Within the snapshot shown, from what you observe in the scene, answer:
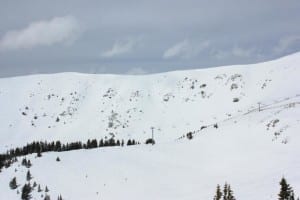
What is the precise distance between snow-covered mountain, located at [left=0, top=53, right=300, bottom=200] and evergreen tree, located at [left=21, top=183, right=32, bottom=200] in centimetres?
85

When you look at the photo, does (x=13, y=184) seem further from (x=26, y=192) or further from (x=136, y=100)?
(x=136, y=100)

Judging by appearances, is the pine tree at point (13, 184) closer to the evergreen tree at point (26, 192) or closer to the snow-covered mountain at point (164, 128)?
the snow-covered mountain at point (164, 128)

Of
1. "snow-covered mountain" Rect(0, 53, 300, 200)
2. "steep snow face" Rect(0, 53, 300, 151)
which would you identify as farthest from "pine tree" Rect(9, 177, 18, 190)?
"steep snow face" Rect(0, 53, 300, 151)

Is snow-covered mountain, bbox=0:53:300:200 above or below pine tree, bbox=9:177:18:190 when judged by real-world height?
above

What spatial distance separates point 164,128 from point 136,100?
2223cm

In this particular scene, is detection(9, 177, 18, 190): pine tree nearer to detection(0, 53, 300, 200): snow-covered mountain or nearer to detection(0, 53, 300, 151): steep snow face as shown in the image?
detection(0, 53, 300, 200): snow-covered mountain

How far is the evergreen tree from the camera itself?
32.0 m

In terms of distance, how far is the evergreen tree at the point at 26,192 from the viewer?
105 ft

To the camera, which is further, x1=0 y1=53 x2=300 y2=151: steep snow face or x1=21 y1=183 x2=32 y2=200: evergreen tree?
x1=0 y1=53 x2=300 y2=151: steep snow face

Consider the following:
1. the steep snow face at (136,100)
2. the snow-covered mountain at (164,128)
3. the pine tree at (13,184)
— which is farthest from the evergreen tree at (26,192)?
the steep snow face at (136,100)

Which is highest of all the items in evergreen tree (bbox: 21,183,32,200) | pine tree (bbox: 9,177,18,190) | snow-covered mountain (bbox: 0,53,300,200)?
snow-covered mountain (bbox: 0,53,300,200)

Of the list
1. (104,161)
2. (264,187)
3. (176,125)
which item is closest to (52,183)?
(104,161)

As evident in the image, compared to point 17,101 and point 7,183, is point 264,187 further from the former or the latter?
point 17,101

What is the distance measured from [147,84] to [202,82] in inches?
840
